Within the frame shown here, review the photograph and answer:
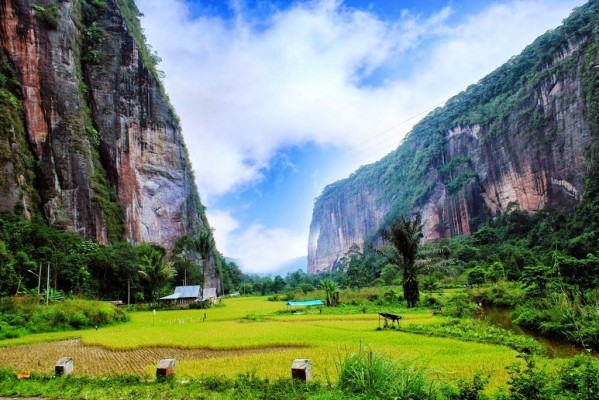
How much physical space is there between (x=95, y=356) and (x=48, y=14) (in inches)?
1713

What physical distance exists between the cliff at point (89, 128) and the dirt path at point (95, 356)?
25.8 meters

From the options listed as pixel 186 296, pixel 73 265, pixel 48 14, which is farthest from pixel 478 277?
pixel 48 14

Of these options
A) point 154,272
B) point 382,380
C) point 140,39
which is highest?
point 140,39

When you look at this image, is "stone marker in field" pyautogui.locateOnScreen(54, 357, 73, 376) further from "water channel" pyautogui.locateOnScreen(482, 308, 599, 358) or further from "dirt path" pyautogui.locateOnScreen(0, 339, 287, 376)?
"water channel" pyautogui.locateOnScreen(482, 308, 599, 358)

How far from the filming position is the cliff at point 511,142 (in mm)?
51969

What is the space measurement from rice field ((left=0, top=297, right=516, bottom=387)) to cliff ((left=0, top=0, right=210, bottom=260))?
2621 cm

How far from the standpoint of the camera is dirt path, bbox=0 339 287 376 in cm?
1053

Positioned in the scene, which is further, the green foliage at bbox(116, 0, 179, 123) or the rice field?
the green foliage at bbox(116, 0, 179, 123)

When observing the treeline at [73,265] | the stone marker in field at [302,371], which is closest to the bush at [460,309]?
the stone marker in field at [302,371]

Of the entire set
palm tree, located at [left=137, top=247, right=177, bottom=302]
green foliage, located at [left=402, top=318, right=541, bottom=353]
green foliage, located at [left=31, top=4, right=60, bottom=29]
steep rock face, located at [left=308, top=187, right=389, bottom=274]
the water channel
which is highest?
green foliage, located at [left=31, top=4, right=60, bottom=29]

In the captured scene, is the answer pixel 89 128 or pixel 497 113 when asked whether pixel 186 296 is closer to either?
pixel 89 128

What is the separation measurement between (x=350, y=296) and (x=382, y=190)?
8735cm

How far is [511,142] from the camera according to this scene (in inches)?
2510

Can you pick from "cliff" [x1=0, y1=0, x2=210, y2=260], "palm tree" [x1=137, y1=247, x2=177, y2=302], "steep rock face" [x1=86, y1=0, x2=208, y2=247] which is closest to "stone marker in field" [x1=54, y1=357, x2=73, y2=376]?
"palm tree" [x1=137, y1=247, x2=177, y2=302]
